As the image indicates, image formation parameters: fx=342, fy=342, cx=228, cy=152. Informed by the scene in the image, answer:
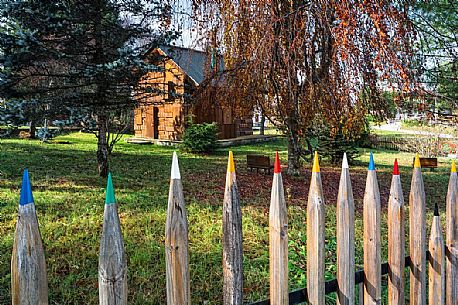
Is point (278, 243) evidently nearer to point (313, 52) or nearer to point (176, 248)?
point (176, 248)

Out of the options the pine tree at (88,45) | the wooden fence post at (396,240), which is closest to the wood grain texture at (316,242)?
the wooden fence post at (396,240)

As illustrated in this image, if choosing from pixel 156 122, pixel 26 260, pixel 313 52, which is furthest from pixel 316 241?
pixel 156 122

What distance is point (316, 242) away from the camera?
4.98 feet

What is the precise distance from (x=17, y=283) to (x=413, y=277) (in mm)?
1906

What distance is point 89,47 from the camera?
22.0 ft

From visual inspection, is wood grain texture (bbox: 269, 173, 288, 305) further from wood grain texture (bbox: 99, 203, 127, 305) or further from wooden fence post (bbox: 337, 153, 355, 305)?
wood grain texture (bbox: 99, 203, 127, 305)

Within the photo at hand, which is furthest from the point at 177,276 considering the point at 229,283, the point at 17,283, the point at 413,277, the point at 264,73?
the point at 264,73

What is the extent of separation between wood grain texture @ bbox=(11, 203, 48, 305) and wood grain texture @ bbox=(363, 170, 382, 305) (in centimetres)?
141

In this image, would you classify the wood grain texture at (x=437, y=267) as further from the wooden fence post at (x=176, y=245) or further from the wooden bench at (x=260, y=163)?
the wooden bench at (x=260, y=163)

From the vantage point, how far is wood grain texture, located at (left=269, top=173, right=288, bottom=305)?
1419mm

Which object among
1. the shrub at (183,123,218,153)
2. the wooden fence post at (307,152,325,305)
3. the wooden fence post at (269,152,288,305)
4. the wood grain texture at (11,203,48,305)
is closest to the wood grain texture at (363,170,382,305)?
the wooden fence post at (307,152,325,305)

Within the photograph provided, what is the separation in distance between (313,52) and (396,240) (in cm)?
440

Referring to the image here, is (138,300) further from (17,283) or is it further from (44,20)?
(44,20)

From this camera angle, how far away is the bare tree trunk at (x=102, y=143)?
23.4ft
